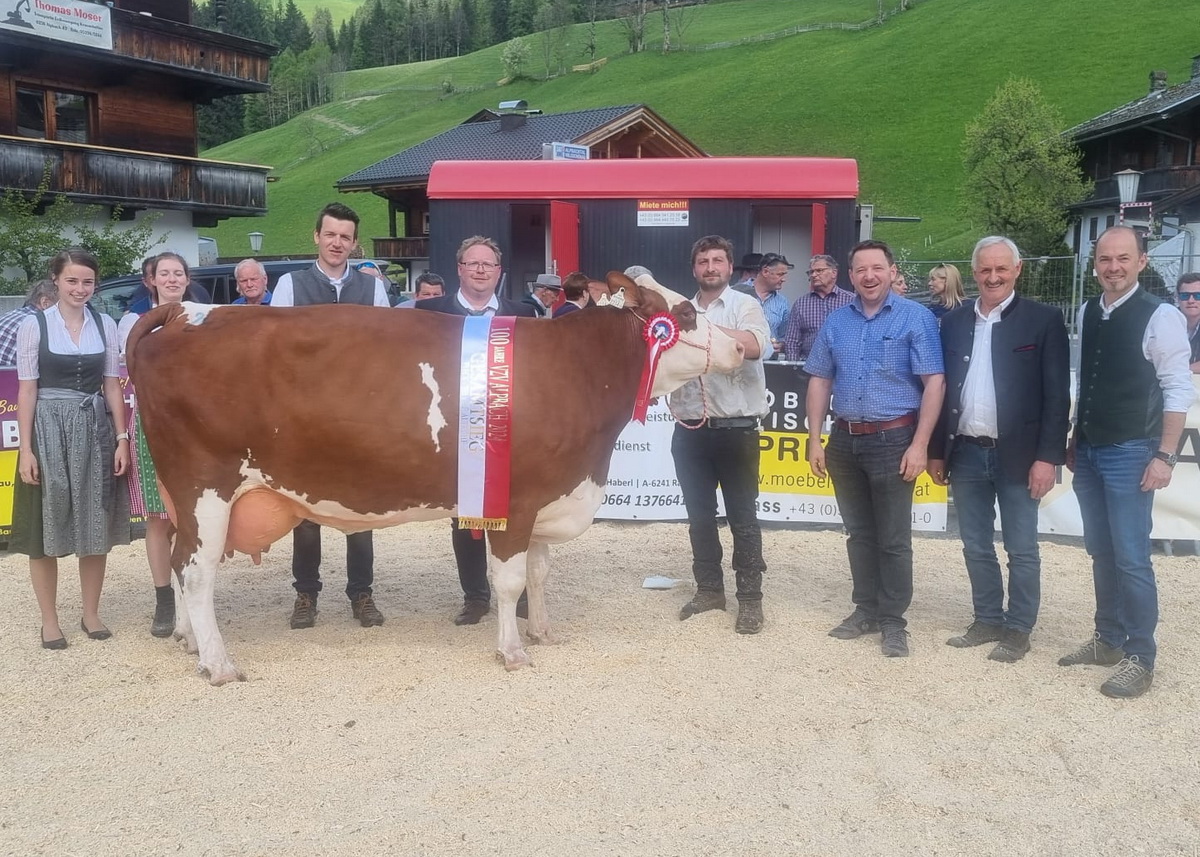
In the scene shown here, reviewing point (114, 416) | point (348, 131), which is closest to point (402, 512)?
point (114, 416)

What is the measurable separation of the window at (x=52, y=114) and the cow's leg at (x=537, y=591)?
22262mm

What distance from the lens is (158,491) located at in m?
5.31

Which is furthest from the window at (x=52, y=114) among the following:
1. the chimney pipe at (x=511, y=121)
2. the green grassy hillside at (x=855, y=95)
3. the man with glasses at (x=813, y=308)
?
the green grassy hillside at (x=855, y=95)

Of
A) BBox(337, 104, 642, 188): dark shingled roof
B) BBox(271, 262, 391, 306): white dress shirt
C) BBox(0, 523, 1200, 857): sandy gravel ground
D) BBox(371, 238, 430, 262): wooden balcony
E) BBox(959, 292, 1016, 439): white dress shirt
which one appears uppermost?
BBox(337, 104, 642, 188): dark shingled roof

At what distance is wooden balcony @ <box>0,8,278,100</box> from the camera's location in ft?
70.9

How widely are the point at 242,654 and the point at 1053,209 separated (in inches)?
1440

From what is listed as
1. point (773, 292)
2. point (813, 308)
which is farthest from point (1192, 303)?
point (773, 292)

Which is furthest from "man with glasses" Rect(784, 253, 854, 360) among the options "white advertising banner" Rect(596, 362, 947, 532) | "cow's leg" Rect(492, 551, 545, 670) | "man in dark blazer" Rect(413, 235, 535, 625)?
"cow's leg" Rect(492, 551, 545, 670)

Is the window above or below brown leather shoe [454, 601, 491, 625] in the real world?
above

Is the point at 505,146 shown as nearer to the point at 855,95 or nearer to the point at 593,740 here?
the point at 593,740

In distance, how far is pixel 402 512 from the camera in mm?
4867

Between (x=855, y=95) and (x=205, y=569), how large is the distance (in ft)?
201

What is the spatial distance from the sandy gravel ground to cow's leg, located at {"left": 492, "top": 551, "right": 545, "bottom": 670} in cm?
12

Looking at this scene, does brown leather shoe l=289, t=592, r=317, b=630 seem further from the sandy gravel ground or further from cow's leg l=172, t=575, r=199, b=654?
cow's leg l=172, t=575, r=199, b=654
